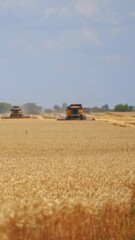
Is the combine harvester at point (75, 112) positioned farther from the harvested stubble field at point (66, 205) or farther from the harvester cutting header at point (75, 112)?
the harvested stubble field at point (66, 205)

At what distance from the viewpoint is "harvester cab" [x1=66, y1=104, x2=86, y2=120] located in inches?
3625

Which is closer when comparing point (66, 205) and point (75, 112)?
point (66, 205)

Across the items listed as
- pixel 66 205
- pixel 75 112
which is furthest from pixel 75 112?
pixel 66 205

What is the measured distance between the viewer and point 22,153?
32375 mm

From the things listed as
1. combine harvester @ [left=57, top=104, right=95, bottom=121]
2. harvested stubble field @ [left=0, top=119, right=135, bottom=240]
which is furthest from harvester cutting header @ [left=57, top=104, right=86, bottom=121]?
harvested stubble field @ [left=0, top=119, right=135, bottom=240]

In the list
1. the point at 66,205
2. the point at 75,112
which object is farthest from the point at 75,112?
the point at 66,205

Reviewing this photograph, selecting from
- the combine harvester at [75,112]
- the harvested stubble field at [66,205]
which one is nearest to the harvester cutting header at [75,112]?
the combine harvester at [75,112]

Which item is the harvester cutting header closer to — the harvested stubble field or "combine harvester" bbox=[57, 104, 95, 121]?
"combine harvester" bbox=[57, 104, 95, 121]

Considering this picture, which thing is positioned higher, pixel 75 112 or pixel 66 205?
pixel 75 112

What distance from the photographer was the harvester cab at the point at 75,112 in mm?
92062

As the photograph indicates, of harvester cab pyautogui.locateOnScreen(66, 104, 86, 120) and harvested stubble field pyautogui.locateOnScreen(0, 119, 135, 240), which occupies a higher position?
harvester cab pyautogui.locateOnScreen(66, 104, 86, 120)

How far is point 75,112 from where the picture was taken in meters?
92.9

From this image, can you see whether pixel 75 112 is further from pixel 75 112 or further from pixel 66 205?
pixel 66 205

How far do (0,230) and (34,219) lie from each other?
0.68 meters
